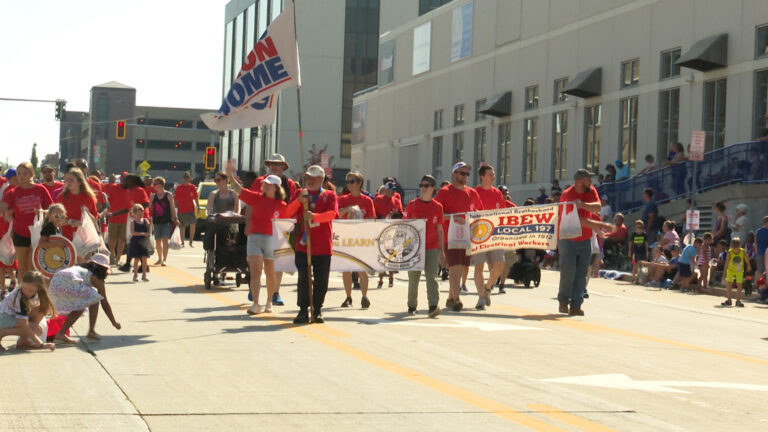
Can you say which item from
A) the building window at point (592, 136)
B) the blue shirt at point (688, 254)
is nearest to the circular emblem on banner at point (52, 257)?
the blue shirt at point (688, 254)

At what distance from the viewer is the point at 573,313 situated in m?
16.8

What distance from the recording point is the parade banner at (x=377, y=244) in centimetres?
1634

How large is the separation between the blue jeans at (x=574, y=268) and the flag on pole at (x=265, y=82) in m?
4.36

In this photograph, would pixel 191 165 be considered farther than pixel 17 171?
→ Yes

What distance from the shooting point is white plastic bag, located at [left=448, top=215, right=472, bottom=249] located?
16.8 metres

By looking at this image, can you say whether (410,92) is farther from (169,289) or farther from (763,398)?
(763,398)

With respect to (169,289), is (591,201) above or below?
above

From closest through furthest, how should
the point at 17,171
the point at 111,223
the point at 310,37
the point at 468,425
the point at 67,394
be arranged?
the point at 468,425 → the point at 67,394 → the point at 17,171 → the point at 111,223 → the point at 310,37

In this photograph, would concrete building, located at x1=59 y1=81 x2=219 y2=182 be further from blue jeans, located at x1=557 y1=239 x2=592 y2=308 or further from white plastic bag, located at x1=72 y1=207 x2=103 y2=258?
white plastic bag, located at x1=72 y1=207 x2=103 y2=258

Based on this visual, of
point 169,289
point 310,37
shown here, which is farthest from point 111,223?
point 310,37

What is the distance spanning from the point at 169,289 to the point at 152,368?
29.9 feet

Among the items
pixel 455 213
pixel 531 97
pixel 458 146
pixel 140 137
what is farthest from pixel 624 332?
pixel 140 137

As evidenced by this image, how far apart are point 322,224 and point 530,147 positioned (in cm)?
3427

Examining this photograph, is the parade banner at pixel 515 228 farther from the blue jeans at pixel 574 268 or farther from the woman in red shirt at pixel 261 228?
the woman in red shirt at pixel 261 228
